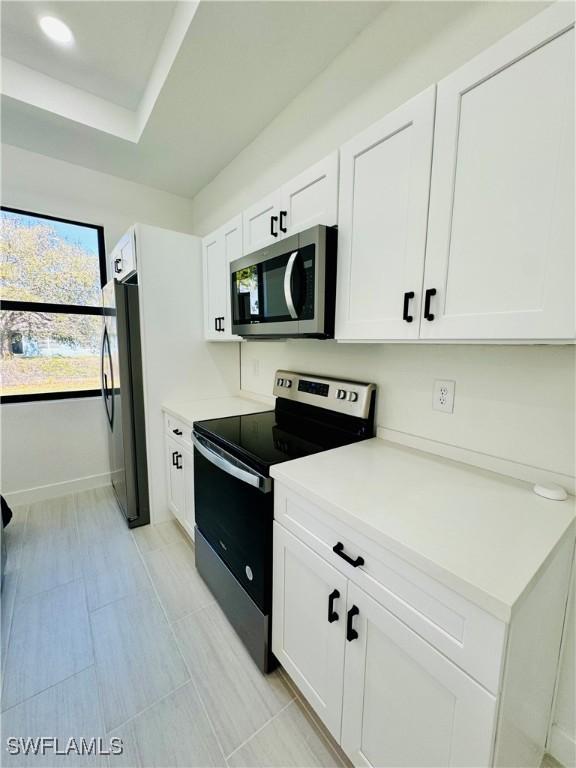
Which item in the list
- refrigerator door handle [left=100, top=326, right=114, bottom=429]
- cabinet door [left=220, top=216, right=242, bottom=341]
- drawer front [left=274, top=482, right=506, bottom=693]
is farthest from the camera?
refrigerator door handle [left=100, top=326, right=114, bottom=429]

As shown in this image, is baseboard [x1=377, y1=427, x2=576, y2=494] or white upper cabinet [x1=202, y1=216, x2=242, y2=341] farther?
white upper cabinet [x1=202, y1=216, x2=242, y2=341]

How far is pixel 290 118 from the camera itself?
6.26ft

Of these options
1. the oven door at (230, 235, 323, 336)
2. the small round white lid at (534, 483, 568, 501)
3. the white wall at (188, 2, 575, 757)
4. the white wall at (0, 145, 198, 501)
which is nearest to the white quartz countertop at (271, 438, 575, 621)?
the small round white lid at (534, 483, 568, 501)

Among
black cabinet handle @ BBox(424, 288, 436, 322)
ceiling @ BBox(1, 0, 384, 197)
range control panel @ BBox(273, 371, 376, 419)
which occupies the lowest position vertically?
range control panel @ BBox(273, 371, 376, 419)

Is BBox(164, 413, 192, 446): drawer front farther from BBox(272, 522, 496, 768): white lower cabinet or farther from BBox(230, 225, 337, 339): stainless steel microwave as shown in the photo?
BBox(272, 522, 496, 768): white lower cabinet

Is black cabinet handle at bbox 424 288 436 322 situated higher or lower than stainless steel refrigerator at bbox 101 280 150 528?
higher

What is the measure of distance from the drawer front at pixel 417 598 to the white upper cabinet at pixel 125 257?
2.00 meters

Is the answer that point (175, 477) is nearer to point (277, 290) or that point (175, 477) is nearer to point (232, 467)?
point (232, 467)

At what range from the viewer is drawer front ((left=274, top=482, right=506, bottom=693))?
2.01 ft

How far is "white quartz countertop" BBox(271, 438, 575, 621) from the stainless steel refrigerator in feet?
4.99

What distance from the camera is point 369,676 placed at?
2.83 ft

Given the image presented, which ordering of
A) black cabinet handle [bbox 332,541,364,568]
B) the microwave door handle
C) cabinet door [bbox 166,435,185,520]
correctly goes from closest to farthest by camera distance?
1. black cabinet handle [bbox 332,541,364,568]
2. the microwave door handle
3. cabinet door [bbox 166,435,185,520]

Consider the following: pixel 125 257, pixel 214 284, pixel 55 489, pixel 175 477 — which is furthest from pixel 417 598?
pixel 55 489

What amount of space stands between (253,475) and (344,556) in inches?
18.5
